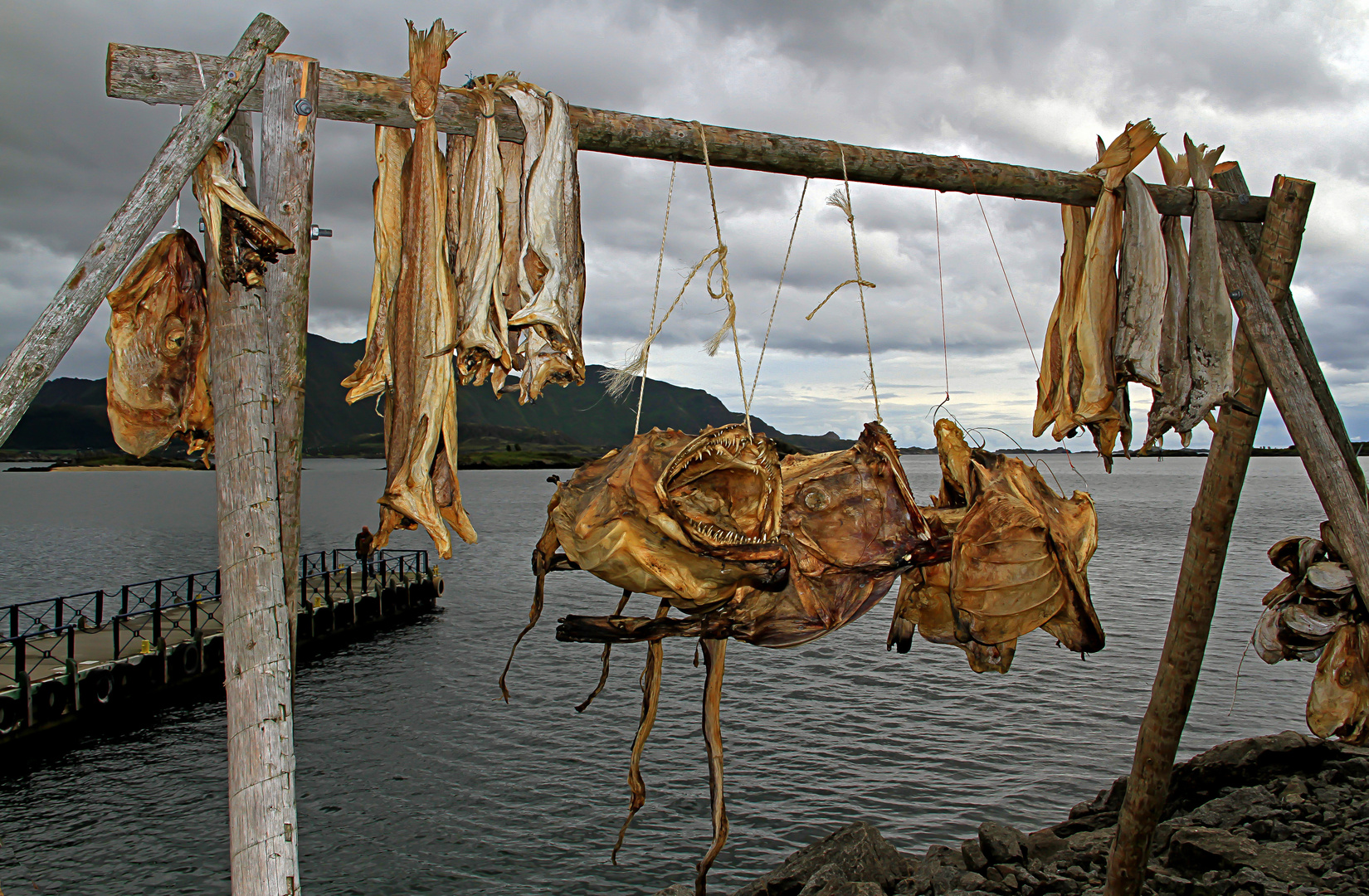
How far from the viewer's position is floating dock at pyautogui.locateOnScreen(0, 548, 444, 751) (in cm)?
1889

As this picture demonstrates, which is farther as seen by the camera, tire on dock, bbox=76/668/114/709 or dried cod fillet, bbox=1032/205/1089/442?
tire on dock, bbox=76/668/114/709

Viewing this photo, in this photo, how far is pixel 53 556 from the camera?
2279 inches

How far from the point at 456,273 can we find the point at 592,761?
1823 centimetres

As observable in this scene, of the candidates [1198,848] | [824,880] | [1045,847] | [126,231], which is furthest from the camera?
[1045,847]

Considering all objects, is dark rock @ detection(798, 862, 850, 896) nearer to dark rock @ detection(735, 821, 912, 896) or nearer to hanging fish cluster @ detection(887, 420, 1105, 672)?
dark rock @ detection(735, 821, 912, 896)

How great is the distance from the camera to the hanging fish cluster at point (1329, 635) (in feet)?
15.4

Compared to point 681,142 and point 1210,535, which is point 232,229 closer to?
point 681,142

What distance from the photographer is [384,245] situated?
3.18 m

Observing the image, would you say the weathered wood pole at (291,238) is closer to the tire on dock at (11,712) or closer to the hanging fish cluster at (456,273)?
the hanging fish cluster at (456,273)

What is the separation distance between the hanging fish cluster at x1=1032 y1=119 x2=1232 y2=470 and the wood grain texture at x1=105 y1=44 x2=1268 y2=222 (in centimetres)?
19

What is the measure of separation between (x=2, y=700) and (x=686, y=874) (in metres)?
15.4

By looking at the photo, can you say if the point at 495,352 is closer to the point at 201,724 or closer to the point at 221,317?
the point at 221,317

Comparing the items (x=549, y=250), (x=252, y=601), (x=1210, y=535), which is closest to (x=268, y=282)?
(x=549, y=250)

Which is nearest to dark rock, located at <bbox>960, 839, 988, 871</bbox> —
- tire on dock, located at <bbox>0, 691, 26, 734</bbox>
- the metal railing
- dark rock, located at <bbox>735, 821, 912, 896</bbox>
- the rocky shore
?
the rocky shore
